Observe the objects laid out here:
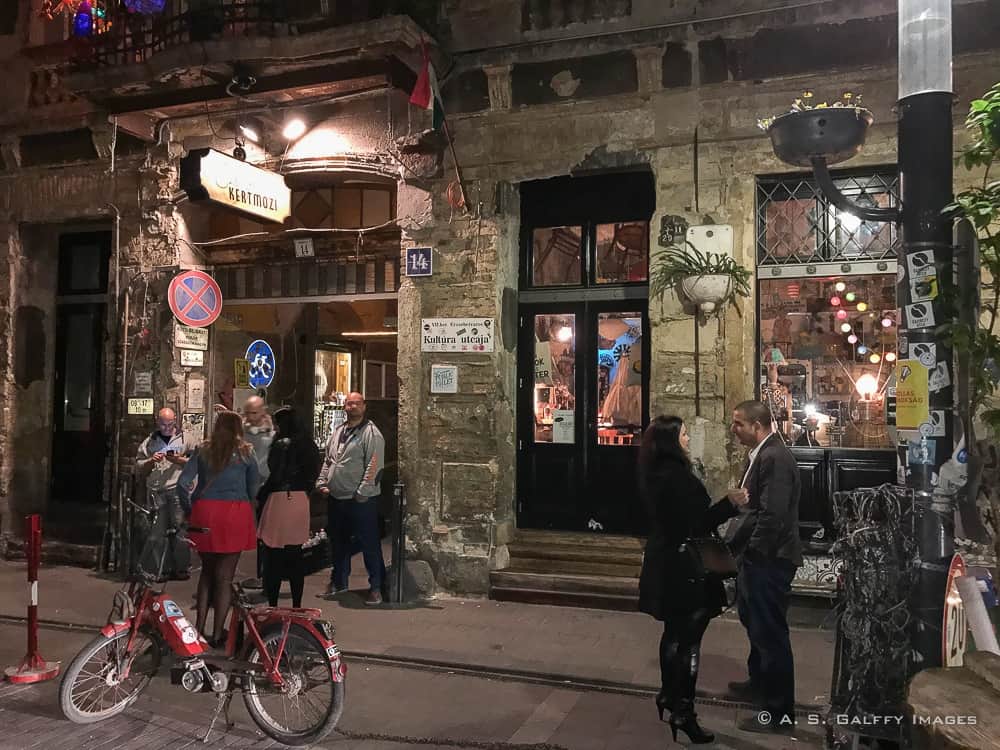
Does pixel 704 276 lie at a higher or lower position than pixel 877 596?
higher

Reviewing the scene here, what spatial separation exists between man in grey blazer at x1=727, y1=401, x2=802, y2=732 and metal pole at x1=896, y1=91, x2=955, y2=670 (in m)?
1.18

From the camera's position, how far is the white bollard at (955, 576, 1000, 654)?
3.77 meters

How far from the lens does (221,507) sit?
591 centimetres

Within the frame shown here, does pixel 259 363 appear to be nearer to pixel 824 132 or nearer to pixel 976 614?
pixel 824 132

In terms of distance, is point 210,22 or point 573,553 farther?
point 210,22

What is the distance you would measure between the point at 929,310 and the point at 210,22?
26.9 feet

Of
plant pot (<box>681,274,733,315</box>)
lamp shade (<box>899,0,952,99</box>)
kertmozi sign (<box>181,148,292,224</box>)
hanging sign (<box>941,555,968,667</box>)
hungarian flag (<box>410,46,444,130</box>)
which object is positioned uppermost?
hungarian flag (<box>410,46,444,130</box>)

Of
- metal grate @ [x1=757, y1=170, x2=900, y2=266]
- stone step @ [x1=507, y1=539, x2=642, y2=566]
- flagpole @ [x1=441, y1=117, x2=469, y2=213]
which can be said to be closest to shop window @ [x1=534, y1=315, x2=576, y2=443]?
stone step @ [x1=507, y1=539, x2=642, y2=566]

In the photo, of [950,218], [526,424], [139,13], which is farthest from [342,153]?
[950,218]

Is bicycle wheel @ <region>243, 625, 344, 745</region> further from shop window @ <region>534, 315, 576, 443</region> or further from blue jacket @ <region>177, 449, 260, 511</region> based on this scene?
shop window @ <region>534, 315, 576, 443</region>

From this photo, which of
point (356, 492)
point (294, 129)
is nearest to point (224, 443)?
point (356, 492)

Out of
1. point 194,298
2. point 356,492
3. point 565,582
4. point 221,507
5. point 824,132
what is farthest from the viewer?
point 194,298

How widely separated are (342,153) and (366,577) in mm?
4882

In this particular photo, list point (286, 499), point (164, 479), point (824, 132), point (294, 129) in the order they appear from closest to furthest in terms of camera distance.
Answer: point (824, 132) < point (286, 499) < point (164, 479) < point (294, 129)
